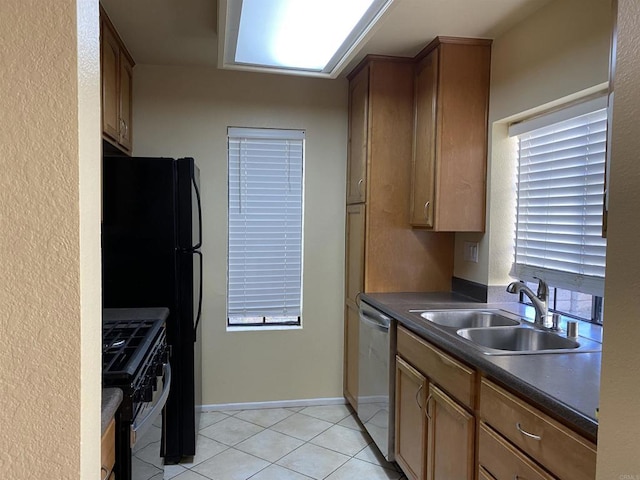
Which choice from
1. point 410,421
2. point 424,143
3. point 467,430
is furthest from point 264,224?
point 467,430

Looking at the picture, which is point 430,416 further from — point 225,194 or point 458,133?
point 225,194

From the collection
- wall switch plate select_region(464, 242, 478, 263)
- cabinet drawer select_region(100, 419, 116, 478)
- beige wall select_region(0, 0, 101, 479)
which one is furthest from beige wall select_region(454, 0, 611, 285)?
cabinet drawer select_region(100, 419, 116, 478)

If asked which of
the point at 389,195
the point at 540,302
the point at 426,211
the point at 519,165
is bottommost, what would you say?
the point at 540,302

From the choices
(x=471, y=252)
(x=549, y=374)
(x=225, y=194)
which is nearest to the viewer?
(x=549, y=374)

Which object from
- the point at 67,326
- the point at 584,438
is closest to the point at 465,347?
the point at 584,438

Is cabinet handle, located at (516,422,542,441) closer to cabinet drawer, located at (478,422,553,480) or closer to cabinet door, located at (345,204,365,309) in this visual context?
cabinet drawer, located at (478,422,553,480)

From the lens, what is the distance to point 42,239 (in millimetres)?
649

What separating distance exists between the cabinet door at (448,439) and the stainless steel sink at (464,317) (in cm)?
46

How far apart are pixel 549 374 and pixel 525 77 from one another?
1.55 metres

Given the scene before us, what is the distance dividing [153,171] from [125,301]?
0.72m

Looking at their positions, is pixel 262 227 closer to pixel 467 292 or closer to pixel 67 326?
pixel 467 292

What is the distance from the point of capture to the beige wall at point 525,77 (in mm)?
1920

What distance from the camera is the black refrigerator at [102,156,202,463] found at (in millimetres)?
2477

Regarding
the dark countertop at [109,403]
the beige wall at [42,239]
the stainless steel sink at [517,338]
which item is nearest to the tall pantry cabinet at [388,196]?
the stainless steel sink at [517,338]
